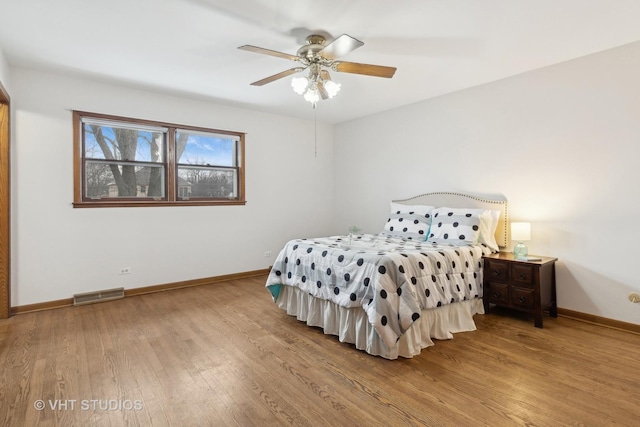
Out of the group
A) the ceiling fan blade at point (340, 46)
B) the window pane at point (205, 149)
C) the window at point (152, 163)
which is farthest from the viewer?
the window pane at point (205, 149)

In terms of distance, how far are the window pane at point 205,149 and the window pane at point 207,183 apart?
0.11 m

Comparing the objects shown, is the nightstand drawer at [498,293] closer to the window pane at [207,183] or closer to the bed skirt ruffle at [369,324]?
the bed skirt ruffle at [369,324]

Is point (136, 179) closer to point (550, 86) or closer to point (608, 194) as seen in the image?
point (550, 86)

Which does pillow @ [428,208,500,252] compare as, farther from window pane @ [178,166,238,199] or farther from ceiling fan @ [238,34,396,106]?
window pane @ [178,166,238,199]

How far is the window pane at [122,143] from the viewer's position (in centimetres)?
403

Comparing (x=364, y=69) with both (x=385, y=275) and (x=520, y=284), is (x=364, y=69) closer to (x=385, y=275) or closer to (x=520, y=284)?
(x=385, y=275)

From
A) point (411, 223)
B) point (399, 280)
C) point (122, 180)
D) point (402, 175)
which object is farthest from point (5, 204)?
point (402, 175)

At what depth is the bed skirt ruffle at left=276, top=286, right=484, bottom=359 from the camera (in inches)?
101

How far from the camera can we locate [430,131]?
4.62 metres

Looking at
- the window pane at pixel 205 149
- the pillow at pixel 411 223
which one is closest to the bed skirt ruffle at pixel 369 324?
the pillow at pixel 411 223

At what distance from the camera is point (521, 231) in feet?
11.2

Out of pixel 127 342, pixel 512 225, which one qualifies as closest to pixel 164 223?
pixel 127 342

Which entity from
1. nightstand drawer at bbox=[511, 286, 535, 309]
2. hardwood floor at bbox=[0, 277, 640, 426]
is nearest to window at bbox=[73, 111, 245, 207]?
hardwood floor at bbox=[0, 277, 640, 426]

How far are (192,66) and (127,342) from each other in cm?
276
